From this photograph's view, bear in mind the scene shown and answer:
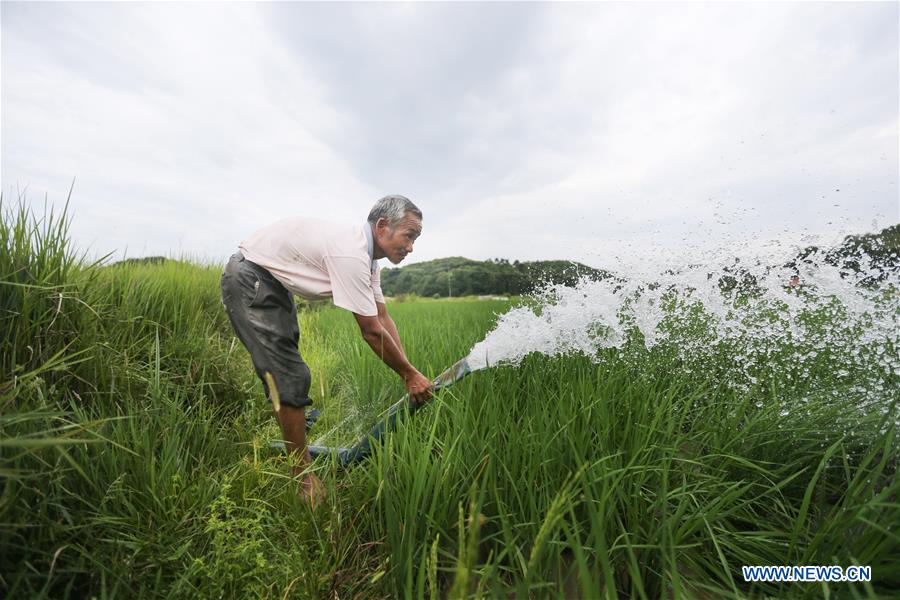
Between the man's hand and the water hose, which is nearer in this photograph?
the water hose

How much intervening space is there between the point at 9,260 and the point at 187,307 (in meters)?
2.19

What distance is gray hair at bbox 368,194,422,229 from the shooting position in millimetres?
2455

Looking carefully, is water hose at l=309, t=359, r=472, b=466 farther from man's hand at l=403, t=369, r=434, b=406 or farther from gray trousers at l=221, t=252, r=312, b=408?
gray trousers at l=221, t=252, r=312, b=408

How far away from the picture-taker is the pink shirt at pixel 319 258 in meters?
2.22

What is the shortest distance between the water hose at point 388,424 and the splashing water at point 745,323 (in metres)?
0.16

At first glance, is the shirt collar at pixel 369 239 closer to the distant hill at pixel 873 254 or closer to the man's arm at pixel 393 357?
the man's arm at pixel 393 357

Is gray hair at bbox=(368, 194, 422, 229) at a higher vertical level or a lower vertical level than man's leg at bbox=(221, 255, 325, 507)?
higher

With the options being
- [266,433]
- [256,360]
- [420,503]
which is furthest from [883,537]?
[266,433]

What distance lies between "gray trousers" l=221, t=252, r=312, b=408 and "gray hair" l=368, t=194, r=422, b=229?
0.85m

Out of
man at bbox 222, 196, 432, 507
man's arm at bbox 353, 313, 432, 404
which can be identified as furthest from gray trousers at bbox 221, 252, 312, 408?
man's arm at bbox 353, 313, 432, 404

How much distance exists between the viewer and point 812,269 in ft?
8.26

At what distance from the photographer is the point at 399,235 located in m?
2.47

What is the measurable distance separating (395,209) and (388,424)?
4.29 ft

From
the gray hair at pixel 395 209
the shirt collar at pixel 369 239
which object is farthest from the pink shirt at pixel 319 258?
the gray hair at pixel 395 209
